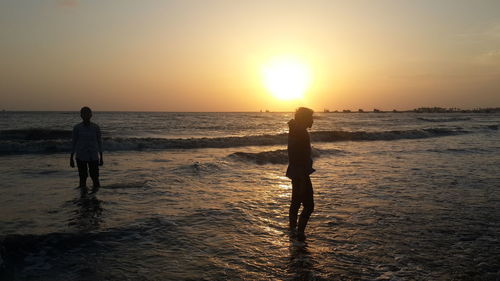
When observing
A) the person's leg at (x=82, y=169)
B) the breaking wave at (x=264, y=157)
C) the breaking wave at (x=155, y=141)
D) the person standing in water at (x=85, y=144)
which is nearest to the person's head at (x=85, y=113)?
the person standing in water at (x=85, y=144)

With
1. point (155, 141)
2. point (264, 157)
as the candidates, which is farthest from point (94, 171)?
point (155, 141)

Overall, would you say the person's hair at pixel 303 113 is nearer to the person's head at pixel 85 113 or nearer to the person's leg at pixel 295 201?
the person's leg at pixel 295 201

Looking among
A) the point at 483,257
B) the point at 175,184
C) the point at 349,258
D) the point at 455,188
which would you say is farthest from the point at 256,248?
the point at 455,188

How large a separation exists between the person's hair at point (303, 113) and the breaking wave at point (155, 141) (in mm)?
18016

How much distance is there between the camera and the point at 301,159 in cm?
570

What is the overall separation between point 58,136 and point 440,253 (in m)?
31.3

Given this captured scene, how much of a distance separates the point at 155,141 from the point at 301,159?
19.3m

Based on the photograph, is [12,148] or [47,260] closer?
[47,260]

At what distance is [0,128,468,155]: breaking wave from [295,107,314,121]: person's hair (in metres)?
18.0

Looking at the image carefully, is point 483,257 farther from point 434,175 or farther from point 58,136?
point 58,136

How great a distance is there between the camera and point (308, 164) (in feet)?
18.7

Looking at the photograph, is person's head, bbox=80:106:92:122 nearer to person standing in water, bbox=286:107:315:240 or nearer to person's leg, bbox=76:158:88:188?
person's leg, bbox=76:158:88:188

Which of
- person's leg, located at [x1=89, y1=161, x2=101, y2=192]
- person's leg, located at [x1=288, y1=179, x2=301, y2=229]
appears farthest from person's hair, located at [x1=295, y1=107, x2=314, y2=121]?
person's leg, located at [x1=89, y1=161, x2=101, y2=192]

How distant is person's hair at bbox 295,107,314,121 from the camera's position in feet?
18.2
